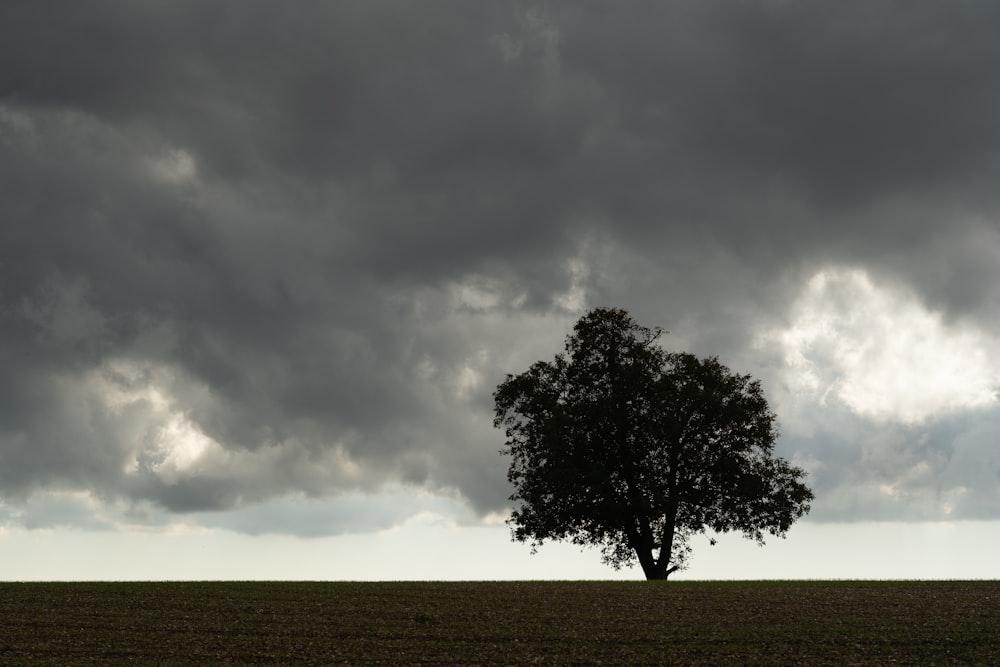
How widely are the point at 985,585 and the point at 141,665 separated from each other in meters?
33.8

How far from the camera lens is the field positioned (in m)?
27.3

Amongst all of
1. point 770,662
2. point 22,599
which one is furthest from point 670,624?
point 22,599

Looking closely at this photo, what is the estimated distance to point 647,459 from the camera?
4966cm

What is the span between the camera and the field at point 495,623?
27.3 m

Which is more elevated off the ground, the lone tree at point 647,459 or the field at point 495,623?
the lone tree at point 647,459

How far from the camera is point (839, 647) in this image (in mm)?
28125

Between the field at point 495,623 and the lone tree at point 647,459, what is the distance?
8.59 metres

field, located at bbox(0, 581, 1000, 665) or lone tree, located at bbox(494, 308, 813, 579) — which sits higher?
lone tree, located at bbox(494, 308, 813, 579)

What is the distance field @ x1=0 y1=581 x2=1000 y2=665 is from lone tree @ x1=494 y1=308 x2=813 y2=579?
859cm

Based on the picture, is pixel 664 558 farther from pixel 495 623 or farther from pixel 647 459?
pixel 495 623

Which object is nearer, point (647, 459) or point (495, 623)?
point (495, 623)

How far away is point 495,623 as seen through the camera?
31.5m

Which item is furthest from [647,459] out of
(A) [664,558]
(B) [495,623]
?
(B) [495,623]

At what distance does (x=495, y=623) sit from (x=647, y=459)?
19994 mm
